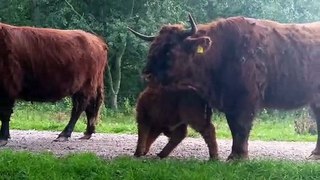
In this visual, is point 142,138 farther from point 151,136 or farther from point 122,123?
point 122,123

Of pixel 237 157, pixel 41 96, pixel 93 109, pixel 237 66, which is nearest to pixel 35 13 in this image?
pixel 93 109

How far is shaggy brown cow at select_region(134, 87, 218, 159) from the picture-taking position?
30.9ft

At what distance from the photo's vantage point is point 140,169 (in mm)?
8477

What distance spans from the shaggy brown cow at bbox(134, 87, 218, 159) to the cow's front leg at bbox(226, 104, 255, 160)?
10.8 inches

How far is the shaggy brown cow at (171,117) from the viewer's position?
370 inches

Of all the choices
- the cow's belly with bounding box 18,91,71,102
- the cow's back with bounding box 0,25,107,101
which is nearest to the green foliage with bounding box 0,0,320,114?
the cow's back with bounding box 0,25,107,101

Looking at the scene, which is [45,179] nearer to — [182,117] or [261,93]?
[182,117]

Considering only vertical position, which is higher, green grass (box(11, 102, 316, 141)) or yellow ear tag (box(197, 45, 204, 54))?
yellow ear tag (box(197, 45, 204, 54))

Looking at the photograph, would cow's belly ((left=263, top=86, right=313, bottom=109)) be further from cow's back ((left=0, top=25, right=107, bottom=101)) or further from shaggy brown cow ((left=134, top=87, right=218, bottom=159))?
cow's back ((left=0, top=25, right=107, bottom=101))

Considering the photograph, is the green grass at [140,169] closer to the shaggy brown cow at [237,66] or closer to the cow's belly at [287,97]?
the shaggy brown cow at [237,66]

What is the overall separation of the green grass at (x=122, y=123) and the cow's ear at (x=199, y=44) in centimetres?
181

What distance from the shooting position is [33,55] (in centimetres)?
1189

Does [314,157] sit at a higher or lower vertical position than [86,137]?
higher

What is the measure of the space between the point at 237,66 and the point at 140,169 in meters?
2.01
